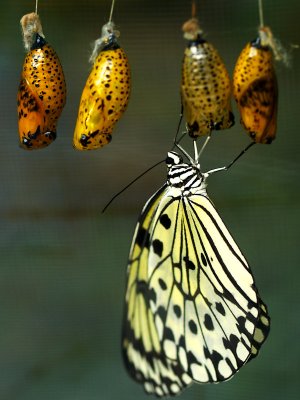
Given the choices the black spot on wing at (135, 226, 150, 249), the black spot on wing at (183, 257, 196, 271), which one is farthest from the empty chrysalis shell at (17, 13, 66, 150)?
the black spot on wing at (183, 257, 196, 271)

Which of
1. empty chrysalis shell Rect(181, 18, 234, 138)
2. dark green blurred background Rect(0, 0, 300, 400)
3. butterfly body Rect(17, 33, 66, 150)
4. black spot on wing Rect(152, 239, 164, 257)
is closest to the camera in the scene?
empty chrysalis shell Rect(181, 18, 234, 138)

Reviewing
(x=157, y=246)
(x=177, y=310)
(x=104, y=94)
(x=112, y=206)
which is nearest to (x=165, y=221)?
(x=157, y=246)

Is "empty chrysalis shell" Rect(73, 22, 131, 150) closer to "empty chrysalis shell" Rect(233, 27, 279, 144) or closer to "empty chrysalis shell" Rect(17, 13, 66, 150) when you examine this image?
"empty chrysalis shell" Rect(17, 13, 66, 150)

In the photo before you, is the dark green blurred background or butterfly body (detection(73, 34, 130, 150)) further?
the dark green blurred background

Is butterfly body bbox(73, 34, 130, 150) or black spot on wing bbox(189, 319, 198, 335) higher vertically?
butterfly body bbox(73, 34, 130, 150)

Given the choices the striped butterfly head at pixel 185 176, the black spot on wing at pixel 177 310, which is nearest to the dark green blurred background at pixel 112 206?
the striped butterfly head at pixel 185 176

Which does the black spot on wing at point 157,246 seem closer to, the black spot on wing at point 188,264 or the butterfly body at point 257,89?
the black spot on wing at point 188,264

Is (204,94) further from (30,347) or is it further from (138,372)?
(30,347)
